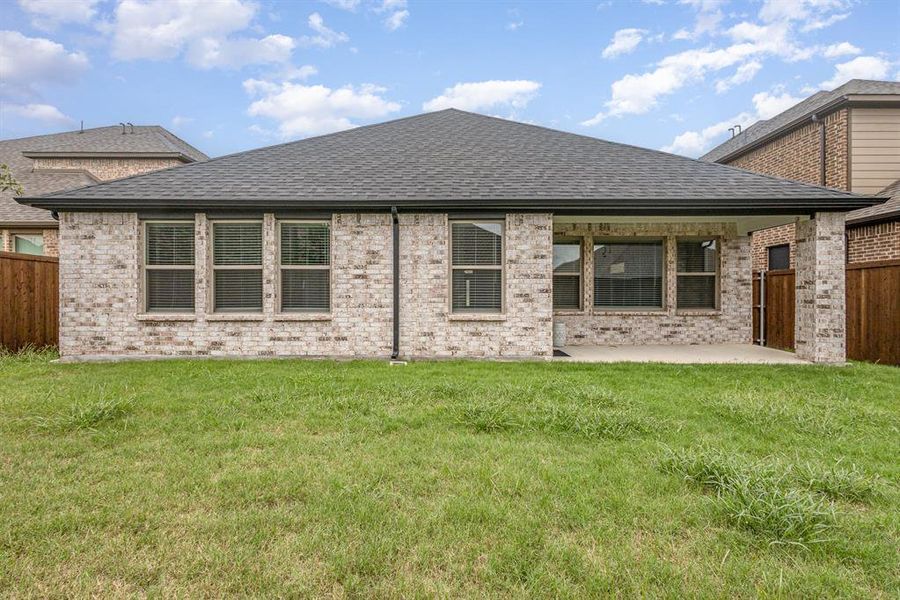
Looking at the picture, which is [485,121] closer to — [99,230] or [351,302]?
[351,302]

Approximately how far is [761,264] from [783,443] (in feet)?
41.6

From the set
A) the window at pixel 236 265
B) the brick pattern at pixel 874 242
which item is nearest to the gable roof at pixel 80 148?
the window at pixel 236 265

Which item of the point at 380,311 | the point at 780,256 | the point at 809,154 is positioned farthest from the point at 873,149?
the point at 380,311

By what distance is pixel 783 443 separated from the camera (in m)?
3.75

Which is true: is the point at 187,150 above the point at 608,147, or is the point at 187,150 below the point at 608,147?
above

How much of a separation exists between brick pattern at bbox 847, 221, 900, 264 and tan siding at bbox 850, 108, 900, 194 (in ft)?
6.71

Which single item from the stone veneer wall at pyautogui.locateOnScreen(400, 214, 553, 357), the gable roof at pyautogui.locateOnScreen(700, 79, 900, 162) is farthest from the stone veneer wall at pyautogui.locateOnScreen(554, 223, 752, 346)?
the gable roof at pyautogui.locateOnScreen(700, 79, 900, 162)

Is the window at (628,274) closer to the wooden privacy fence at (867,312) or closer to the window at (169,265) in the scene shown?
the wooden privacy fence at (867,312)

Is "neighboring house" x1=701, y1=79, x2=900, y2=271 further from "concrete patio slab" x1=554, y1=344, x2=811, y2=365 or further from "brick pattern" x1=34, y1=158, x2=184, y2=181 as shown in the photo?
"brick pattern" x1=34, y1=158, x2=184, y2=181

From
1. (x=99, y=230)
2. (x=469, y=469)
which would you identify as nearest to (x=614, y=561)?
(x=469, y=469)

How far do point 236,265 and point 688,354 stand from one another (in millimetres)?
A: 9182

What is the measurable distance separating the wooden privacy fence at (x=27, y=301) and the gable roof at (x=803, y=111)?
1947 centimetres

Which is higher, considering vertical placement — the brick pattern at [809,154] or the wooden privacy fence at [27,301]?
the brick pattern at [809,154]

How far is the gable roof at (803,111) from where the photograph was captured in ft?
38.3
